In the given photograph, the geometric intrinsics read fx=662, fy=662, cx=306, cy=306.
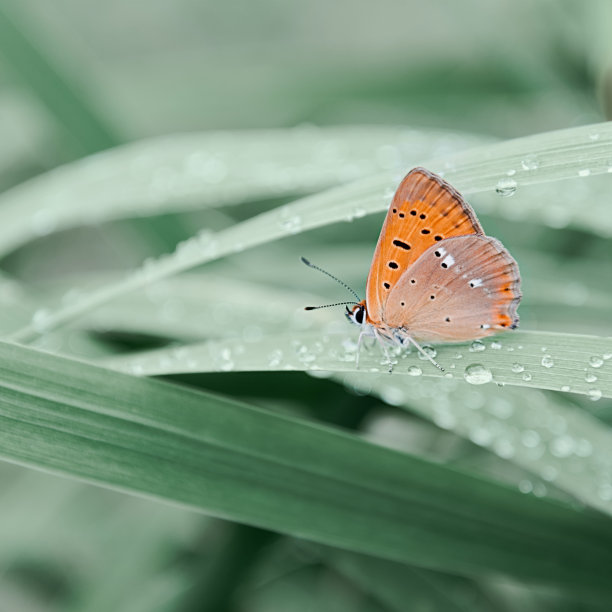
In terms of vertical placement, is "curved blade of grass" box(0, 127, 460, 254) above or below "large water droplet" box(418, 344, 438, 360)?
above

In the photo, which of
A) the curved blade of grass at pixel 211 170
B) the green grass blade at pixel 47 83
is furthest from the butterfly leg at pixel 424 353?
the green grass blade at pixel 47 83

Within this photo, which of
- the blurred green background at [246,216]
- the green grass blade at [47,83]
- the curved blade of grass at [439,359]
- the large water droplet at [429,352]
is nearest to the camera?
the curved blade of grass at [439,359]

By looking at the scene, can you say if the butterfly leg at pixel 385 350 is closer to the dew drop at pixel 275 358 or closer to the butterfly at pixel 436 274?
the butterfly at pixel 436 274

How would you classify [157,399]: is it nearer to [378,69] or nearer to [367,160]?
[367,160]

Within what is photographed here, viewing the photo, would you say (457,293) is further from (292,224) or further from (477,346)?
(292,224)

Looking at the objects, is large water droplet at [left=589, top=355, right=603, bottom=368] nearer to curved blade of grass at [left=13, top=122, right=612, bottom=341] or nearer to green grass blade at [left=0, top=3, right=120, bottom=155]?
curved blade of grass at [left=13, top=122, right=612, bottom=341]

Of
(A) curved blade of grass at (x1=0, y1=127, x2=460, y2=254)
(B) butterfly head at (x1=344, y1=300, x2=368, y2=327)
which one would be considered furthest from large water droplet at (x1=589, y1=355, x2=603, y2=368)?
(A) curved blade of grass at (x1=0, y1=127, x2=460, y2=254)
